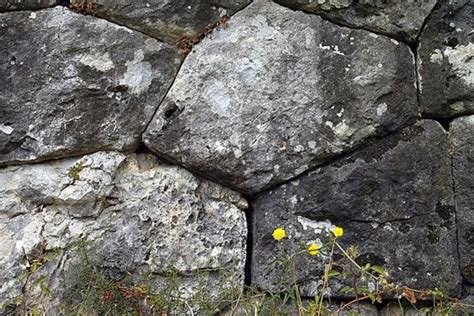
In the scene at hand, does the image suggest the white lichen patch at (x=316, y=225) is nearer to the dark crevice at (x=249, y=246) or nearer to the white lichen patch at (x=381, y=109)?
the dark crevice at (x=249, y=246)

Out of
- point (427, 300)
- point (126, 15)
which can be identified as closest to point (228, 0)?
point (126, 15)

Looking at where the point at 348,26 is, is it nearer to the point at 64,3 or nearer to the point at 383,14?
the point at 383,14

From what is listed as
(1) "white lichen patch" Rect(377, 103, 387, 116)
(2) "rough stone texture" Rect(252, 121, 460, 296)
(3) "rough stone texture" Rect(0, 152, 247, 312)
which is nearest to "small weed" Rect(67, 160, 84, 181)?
(3) "rough stone texture" Rect(0, 152, 247, 312)

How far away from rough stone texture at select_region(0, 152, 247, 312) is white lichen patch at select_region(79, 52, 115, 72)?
40cm

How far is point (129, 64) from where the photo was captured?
292cm

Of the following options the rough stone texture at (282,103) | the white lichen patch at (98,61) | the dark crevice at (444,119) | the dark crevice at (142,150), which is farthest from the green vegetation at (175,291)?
the white lichen patch at (98,61)

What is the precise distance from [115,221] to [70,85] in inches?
26.2

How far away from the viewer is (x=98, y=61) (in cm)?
289

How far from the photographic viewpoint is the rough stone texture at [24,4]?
9.55 ft

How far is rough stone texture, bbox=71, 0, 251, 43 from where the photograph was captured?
2.92 metres

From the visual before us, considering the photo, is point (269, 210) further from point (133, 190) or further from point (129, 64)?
point (129, 64)

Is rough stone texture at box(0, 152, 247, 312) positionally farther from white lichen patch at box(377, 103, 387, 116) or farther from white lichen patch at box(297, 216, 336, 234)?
white lichen patch at box(377, 103, 387, 116)

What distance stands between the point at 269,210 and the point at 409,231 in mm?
651

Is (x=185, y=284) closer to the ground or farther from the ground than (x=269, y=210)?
closer to the ground
